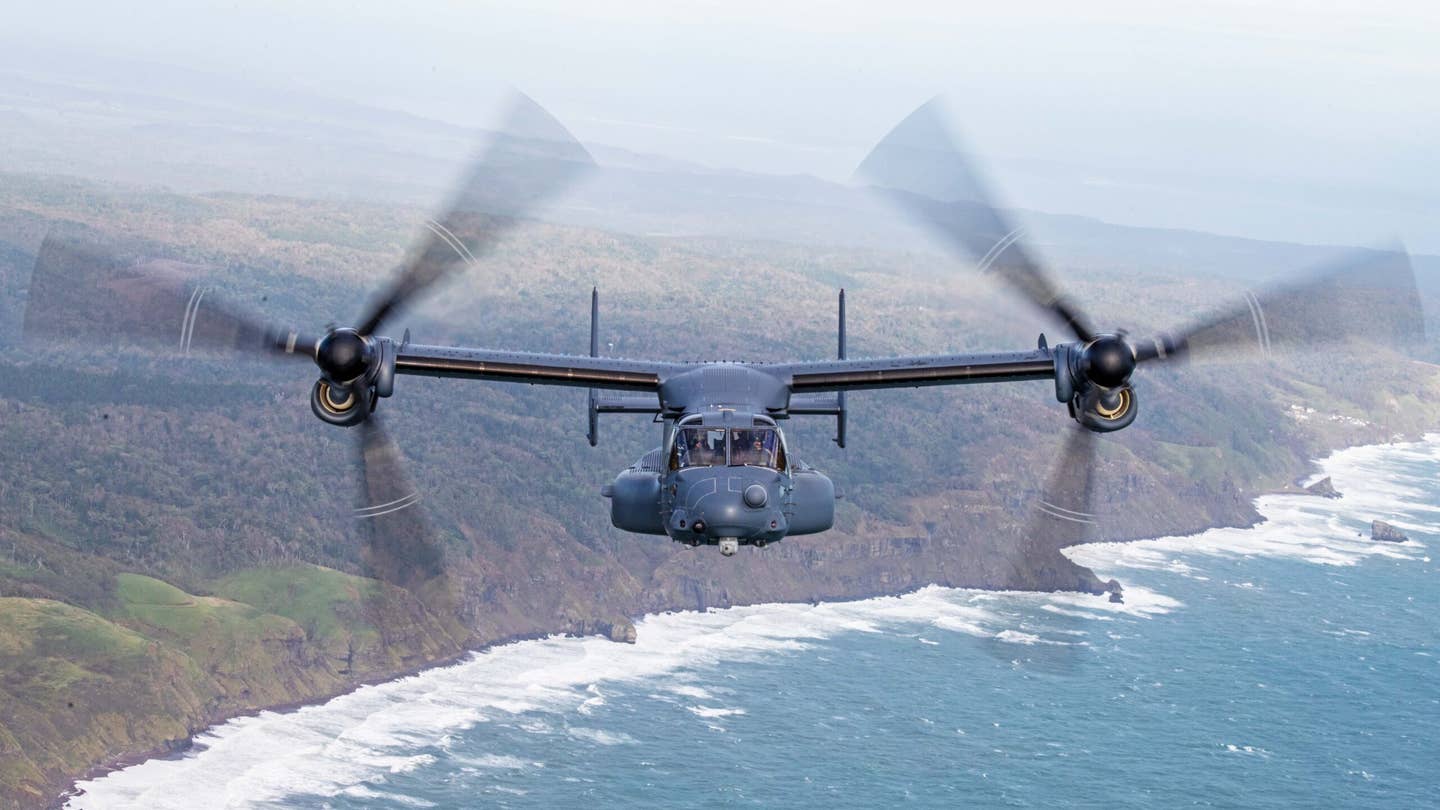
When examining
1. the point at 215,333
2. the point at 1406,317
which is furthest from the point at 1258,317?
the point at 215,333

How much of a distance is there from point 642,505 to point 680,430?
9.31 ft

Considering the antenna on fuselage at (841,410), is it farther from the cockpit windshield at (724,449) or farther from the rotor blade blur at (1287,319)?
the rotor blade blur at (1287,319)

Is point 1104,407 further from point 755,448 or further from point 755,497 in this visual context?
point 755,497

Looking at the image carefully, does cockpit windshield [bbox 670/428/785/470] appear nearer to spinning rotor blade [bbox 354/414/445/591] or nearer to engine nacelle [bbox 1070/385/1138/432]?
spinning rotor blade [bbox 354/414/445/591]

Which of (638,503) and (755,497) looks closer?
(755,497)

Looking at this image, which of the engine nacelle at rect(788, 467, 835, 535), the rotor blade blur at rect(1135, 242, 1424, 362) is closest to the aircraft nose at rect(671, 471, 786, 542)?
the engine nacelle at rect(788, 467, 835, 535)

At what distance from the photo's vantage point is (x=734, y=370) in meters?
56.8

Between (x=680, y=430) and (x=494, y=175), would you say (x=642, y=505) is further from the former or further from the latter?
(x=494, y=175)

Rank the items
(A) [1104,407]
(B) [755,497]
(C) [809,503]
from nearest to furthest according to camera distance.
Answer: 1. (B) [755,497]
2. (C) [809,503]
3. (A) [1104,407]

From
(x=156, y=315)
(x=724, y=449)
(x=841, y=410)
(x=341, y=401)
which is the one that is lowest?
(x=724, y=449)

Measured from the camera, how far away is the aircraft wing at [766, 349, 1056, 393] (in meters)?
57.3

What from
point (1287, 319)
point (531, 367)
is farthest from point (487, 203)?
point (1287, 319)

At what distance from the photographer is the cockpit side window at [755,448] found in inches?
2101

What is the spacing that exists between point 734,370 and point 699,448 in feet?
14.0
